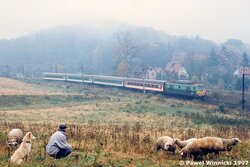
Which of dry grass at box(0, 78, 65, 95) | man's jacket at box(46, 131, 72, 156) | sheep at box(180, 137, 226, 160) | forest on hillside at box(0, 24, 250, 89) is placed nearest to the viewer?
man's jacket at box(46, 131, 72, 156)

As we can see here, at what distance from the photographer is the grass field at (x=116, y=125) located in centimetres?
1289

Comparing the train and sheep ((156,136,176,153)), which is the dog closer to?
sheep ((156,136,176,153))

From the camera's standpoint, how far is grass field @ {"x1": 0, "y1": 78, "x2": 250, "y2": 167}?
12887mm

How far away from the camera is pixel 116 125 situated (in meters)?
26.4

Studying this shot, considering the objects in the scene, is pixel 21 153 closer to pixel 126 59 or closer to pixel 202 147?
pixel 202 147

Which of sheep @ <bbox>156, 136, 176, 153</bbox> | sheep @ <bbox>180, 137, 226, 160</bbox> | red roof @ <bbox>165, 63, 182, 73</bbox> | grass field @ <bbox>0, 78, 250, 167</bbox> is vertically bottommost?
grass field @ <bbox>0, 78, 250, 167</bbox>

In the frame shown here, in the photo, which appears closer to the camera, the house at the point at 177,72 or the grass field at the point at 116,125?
the grass field at the point at 116,125

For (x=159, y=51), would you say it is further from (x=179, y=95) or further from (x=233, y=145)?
(x=233, y=145)

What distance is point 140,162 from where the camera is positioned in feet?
40.3

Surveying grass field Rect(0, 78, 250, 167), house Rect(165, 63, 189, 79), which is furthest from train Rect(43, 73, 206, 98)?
house Rect(165, 63, 189, 79)

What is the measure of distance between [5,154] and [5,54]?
→ 604 ft

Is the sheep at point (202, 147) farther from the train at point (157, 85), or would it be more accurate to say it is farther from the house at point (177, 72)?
the house at point (177, 72)

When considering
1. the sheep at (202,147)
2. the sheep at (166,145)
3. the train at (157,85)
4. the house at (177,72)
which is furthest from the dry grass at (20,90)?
the house at (177,72)

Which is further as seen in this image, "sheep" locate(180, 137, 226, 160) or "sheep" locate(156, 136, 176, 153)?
"sheep" locate(156, 136, 176, 153)
